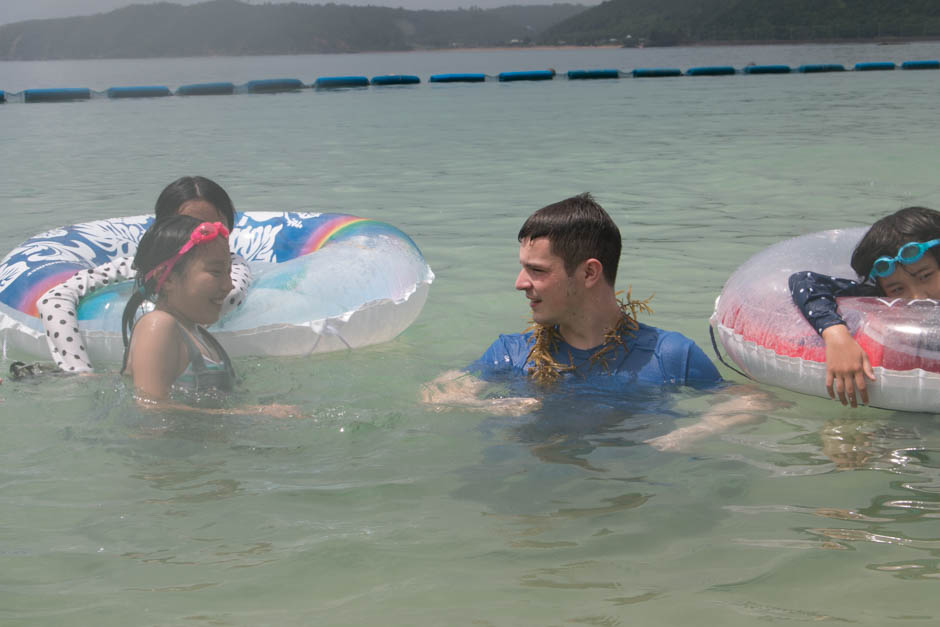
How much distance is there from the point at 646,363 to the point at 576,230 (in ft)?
1.55

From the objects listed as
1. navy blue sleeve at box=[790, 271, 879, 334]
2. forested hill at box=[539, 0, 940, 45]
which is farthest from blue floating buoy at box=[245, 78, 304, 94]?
forested hill at box=[539, 0, 940, 45]

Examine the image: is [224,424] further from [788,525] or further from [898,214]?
[898,214]

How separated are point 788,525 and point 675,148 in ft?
33.9

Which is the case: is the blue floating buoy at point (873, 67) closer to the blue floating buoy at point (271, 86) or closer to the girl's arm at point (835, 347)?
the blue floating buoy at point (271, 86)

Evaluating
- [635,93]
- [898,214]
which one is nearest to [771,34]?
[635,93]

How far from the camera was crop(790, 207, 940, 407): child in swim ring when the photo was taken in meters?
3.10

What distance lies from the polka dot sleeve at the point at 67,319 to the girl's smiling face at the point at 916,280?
2.85m

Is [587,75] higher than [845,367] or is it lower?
higher

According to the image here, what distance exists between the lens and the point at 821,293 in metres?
3.27

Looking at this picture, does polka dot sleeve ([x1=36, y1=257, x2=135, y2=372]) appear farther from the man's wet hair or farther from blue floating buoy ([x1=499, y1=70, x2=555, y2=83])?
blue floating buoy ([x1=499, y1=70, x2=555, y2=83])

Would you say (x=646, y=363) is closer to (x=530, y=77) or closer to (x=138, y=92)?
(x=138, y=92)

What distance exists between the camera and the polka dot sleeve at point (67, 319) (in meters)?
3.80

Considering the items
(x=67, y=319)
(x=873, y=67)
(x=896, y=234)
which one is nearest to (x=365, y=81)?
(x=873, y=67)

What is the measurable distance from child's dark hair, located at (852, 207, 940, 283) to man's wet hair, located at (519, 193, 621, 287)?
986mm
